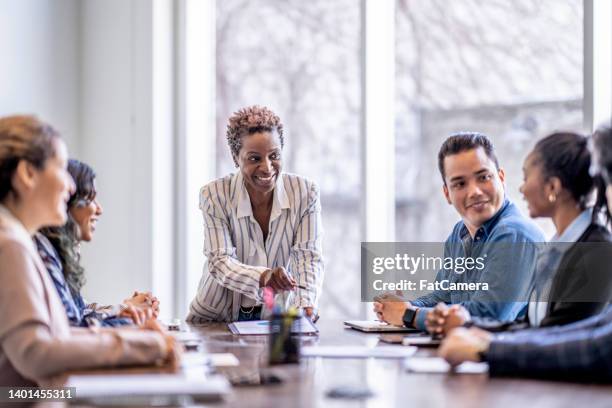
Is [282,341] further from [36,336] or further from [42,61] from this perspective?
[42,61]

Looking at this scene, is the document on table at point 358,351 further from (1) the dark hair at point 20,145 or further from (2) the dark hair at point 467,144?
(1) the dark hair at point 20,145

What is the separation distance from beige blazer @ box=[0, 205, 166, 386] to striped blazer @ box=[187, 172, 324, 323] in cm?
140

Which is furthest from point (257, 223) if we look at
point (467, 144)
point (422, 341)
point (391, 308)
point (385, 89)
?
point (385, 89)

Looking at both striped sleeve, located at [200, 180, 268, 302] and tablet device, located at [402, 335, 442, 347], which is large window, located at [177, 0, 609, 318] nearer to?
striped sleeve, located at [200, 180, 268, 302]

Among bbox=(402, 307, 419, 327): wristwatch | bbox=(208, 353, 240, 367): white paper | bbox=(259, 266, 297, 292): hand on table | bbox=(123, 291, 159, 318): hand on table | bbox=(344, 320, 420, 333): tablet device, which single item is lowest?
bbox=(344, 320, 420, 333): tablet device

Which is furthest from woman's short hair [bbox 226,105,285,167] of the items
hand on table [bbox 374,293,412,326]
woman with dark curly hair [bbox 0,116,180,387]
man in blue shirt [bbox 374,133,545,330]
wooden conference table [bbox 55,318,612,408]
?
woman with dark curly hair [bbox 0,116,180,387]

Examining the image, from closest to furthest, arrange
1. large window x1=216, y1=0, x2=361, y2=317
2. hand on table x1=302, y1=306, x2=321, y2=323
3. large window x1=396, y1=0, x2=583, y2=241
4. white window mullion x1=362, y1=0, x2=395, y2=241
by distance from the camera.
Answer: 1. hand on table x1=302, y1=306, x2=321, y2=323
2. large window x1=396, y1=0, x2=583, y2=241
3. white window mullion x1=362, y1=0, x2=395, y2=241
4. large window x1=216, y1=0, x2=361, y2=317

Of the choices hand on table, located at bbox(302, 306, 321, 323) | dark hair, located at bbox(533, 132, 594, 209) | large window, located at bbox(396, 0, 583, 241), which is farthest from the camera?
large window, located at bbox(396, 0, 583, 241)

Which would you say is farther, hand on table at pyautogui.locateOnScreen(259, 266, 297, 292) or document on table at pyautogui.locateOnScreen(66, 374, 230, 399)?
hand on table at pyautogui.locateOnScreen(259, 266, 297, 292)

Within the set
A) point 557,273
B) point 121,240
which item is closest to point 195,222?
point 121,240

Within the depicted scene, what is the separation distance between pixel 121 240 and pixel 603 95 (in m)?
2.80

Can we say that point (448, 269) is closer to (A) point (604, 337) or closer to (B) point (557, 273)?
(B) point (557, 273)

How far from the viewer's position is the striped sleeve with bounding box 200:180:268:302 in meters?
3.12

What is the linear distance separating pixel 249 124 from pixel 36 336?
1.74 meters
